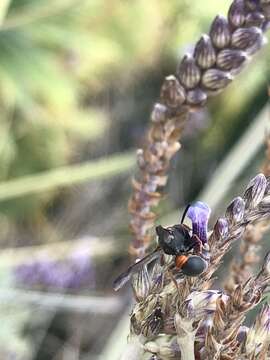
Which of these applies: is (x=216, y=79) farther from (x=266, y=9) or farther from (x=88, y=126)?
(x=88, y=126)

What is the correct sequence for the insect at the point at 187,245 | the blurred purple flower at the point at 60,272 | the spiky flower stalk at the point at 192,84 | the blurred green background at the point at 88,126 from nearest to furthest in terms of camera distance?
the insect at the point at 187,245
the spiky flower stalk at the point at 192,84
the blurred purple flower at the point at 60,272
the blurred green background at the point at 88,126

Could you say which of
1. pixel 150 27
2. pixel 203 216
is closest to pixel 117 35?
pixel 150 27

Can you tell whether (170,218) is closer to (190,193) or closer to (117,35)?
(190,193)

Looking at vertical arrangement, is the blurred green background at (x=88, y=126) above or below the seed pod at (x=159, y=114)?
above

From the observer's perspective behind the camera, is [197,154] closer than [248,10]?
No

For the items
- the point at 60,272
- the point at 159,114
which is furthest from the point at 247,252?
the point at 60,272

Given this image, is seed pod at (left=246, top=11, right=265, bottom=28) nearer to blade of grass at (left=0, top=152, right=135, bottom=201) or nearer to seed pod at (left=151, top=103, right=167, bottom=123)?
seed pod at (left=151, top=103, right=167, bottom=123)

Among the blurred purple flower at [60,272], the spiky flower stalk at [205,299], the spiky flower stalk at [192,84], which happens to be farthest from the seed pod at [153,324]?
the blurred purple flower at [60,272]

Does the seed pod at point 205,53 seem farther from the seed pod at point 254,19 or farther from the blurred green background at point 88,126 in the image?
the blurred green background at point 88,126
